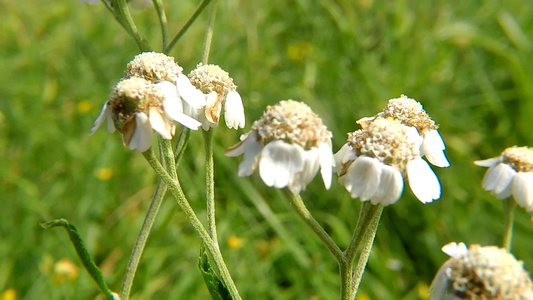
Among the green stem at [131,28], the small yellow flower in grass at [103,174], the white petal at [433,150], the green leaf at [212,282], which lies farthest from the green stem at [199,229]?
the small yellow flower in grass at [103,174]

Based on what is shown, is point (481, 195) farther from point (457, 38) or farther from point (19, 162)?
point (19, 162)

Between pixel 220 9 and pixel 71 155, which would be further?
pixel 220 9

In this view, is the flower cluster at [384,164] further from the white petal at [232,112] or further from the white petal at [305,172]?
the white petal at [232,112]

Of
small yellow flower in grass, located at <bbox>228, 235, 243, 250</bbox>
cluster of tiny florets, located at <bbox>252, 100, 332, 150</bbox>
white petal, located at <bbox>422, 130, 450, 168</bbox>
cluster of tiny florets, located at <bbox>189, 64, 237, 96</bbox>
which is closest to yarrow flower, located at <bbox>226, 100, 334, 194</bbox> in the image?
cluster of tiny florets, located at <bbox>252, 100, 332, 150</bbox>

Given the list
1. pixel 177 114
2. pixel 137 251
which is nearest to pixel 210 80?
pixel 177 114

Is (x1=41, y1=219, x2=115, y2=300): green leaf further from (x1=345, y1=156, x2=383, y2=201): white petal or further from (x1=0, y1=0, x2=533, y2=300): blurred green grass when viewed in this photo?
(x1=0, y1=0, x2=533, y2=300): blurred green grass

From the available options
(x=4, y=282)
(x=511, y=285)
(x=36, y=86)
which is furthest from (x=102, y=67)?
(x=511, y=285)
